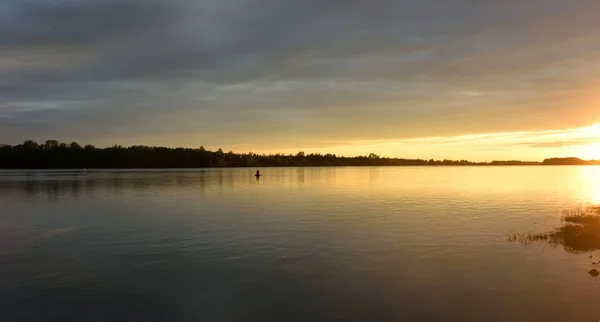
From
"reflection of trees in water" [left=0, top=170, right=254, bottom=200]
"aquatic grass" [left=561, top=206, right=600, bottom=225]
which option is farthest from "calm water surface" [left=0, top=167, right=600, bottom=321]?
"reflection of trees in water" [left=0, top=170, right=254, bottom=200]

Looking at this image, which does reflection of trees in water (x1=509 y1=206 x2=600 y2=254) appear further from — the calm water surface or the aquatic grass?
the calm water surface

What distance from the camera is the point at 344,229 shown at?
3928 centimetres

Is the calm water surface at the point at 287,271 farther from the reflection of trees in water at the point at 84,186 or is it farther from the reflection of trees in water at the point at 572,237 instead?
the reflection of trees in water at the point at 84,186

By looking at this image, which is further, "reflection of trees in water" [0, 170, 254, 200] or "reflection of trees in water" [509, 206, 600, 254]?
"reflection of trees in water" [0, 170, 254, 200]

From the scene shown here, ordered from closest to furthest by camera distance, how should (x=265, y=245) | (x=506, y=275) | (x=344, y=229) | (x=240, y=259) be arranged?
(x=506, y=275) → (x=240, y=259) → (x=265, y=245) → (x=344, y=229)

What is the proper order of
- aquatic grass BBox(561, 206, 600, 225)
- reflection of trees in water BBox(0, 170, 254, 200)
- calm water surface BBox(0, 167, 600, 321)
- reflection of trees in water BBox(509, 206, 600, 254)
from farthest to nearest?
1. reflection of trees in water BBox(0, 170, 254, 200)
2. aquatic grass BBox(561, 206, 600, 225)
3. reflection of trees in water BBox(509, 206, 600, 254)
4. calm water surface BBox(0, 167, 600, 321)

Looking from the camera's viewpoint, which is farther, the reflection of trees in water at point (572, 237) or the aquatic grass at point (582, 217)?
the aquatic grass at point (582, 217)

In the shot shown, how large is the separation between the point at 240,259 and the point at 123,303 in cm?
895

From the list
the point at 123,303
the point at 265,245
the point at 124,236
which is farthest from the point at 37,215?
the point at 123,303

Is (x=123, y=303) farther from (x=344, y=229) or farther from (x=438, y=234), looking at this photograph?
(x=438, y=234)

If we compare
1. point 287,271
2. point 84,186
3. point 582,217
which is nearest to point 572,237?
point 582,217

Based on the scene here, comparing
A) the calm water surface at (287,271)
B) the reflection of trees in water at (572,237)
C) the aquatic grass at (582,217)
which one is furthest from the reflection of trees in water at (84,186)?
the reflection of trees in water at (572,237)

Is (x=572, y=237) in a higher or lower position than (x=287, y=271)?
higher

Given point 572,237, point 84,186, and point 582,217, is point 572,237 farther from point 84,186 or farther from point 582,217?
point 84,186
